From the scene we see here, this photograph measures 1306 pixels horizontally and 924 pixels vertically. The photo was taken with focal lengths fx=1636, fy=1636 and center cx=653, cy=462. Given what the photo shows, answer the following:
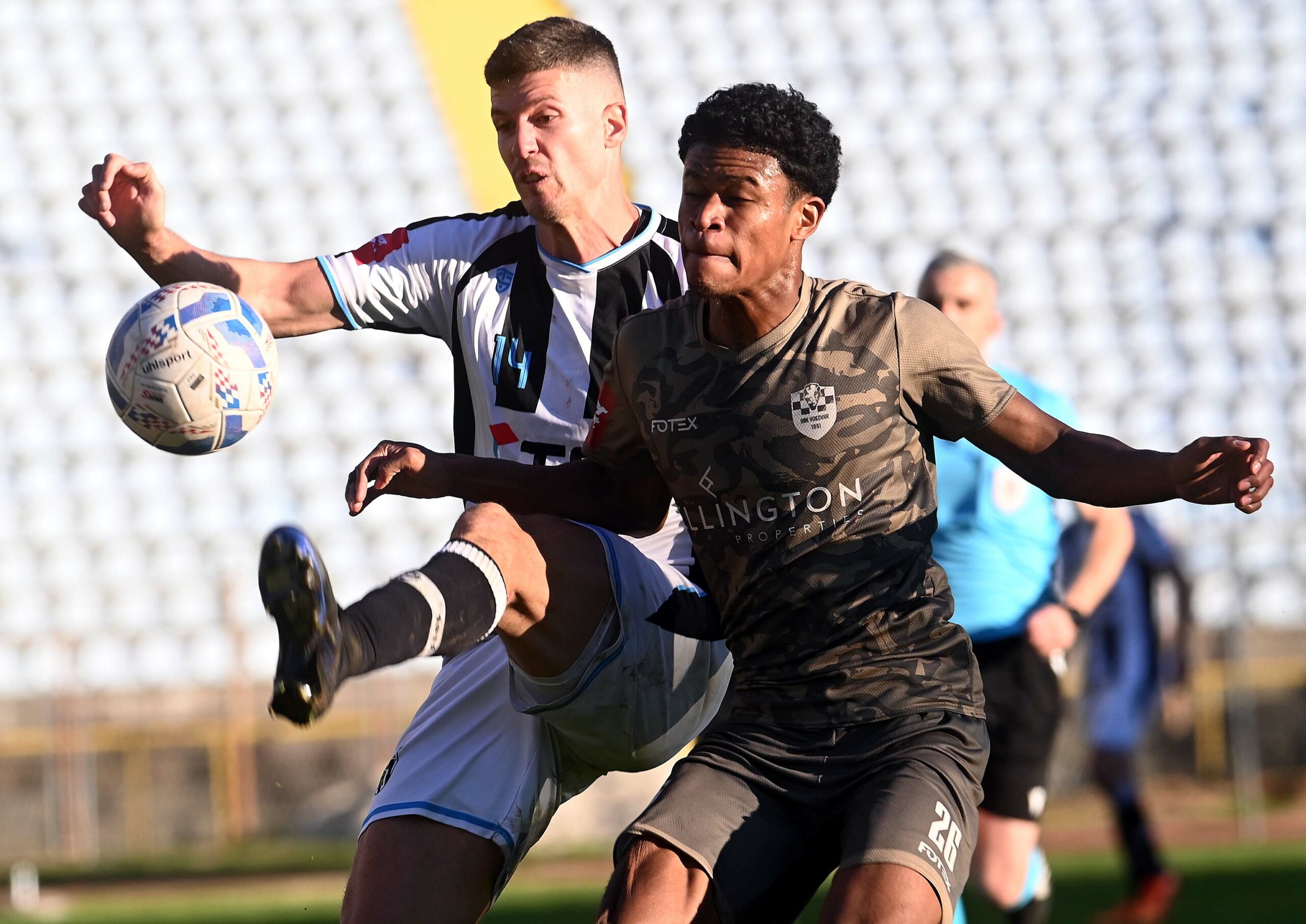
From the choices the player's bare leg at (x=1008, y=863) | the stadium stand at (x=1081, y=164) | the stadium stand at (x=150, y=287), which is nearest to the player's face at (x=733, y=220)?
the player's bare leg at (x=1008, y=863)

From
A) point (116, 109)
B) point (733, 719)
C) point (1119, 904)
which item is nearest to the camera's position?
point (733, 719)

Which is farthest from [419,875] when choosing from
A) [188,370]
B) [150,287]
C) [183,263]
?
[150,287]

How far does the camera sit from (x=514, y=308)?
171 inches

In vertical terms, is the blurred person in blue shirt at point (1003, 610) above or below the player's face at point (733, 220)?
below

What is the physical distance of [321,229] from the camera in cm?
1589

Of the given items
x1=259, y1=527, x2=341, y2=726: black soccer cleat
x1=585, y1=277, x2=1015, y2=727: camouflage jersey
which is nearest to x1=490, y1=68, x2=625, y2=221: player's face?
x1=585, y1=277, x2=1015, y2=727: camouflage jersey

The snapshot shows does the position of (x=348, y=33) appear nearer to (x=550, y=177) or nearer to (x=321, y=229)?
(x=321, y=229)

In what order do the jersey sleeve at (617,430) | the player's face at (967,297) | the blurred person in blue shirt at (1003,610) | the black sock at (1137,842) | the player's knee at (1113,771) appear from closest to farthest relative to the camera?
the jersey sleeve at (617,430)
the blurred person in blue shirt at (1003,610)
the player's face at (967,297)
the black sock at (1137,842)
the player's knee at (1113,771)

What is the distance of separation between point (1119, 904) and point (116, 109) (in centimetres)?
1274

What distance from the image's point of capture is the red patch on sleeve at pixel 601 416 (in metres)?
3.87

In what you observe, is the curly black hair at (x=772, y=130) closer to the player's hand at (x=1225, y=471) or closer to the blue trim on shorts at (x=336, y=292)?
the player's hand at (x=1225, y=471)

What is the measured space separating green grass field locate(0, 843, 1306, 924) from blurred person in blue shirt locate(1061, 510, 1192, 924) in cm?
23

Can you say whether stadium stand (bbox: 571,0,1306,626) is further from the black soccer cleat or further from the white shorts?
the black soccer cleat

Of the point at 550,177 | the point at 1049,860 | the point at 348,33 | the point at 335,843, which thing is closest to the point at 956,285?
the point at 550,177
